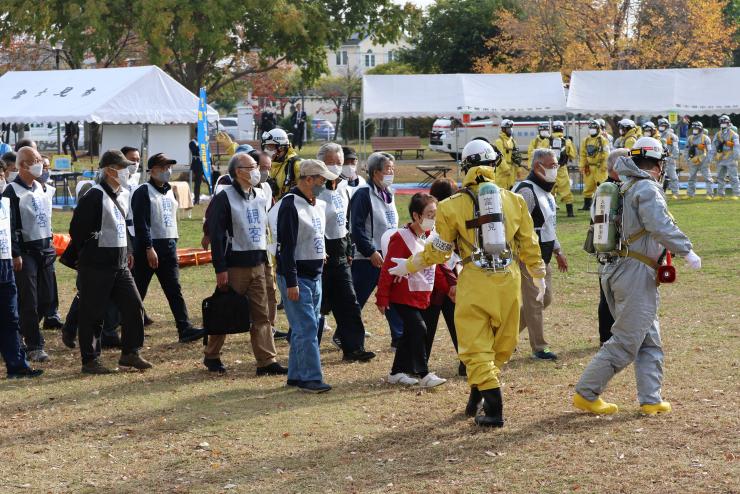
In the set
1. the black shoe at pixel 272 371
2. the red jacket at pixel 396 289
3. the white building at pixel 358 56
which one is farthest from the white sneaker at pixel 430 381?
the white building at pixel 358 56

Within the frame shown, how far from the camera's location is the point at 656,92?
98.8 feet

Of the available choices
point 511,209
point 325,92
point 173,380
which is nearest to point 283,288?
point 173,380

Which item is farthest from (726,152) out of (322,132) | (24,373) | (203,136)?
(322,132)

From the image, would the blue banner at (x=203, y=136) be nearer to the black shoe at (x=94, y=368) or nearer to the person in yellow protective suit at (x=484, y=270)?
the black shoe at (x=94, y=368)

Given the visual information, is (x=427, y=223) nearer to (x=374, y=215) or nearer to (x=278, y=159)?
(x=374, y=215)

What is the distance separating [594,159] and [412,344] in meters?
15.2

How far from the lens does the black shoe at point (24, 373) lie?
9562 mm

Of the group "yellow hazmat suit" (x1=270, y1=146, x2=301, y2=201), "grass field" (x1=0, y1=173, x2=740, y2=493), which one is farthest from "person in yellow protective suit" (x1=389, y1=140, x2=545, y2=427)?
"yellow hazmat suit" (x1=270, y1=146, x2=301, y2=201)

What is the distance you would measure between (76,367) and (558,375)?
4335 millimetres

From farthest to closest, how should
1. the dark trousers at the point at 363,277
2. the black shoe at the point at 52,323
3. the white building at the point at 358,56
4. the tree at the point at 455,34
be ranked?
the white building at the point at 358,56 < the tree at the point at 455,34 < the black shoe at the point at 52,323 < the dark trousers at the point at 363,277

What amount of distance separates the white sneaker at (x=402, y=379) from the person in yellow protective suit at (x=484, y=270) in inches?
55.7

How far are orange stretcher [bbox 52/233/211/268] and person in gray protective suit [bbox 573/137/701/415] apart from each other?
9810mm

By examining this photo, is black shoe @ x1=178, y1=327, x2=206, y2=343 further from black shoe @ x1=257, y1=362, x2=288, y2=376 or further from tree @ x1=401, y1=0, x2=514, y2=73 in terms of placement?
tree @ x1=401, y1=0, x2=514, y2=73

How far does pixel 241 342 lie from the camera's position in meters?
11.1
